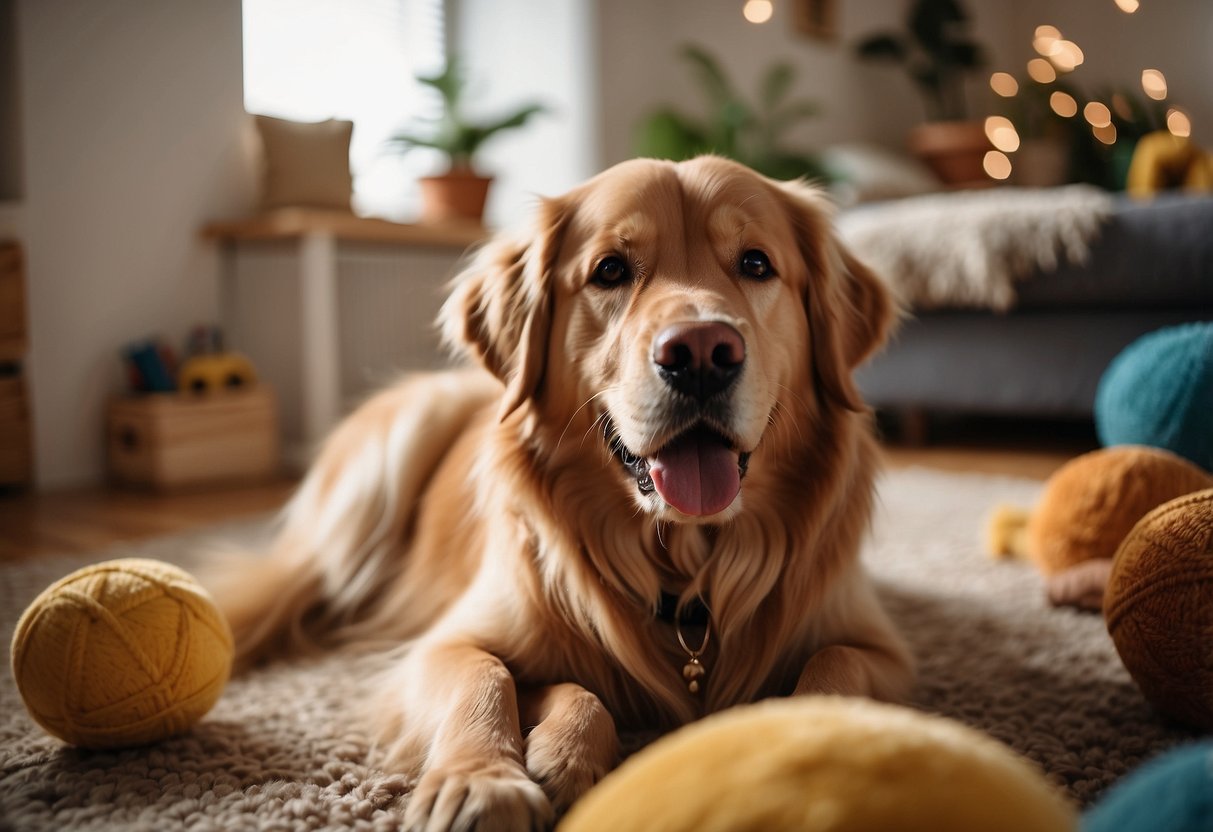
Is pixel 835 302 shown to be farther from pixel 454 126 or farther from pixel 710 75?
pixel 710 75

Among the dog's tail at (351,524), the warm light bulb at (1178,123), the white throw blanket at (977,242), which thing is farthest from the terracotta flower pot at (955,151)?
the dog's tail at (351,524)

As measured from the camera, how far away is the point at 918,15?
24.4 feet

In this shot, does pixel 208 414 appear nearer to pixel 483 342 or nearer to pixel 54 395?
pixel 54 395

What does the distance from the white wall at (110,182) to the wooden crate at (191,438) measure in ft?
0.69

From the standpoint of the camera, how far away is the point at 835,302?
1574 millimetres

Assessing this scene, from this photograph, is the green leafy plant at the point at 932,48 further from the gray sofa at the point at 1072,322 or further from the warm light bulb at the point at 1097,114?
the gray sofa at the point at 1072,322

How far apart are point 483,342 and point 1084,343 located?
9.19 ft

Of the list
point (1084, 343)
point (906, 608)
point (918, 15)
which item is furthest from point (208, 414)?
point (918, 15)

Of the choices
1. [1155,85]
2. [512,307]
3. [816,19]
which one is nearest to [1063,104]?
[1155,85]

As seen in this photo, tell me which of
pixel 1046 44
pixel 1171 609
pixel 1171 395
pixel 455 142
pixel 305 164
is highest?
pixel 1046 44

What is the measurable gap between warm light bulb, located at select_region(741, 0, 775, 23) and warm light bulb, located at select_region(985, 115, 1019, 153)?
2.20 meters

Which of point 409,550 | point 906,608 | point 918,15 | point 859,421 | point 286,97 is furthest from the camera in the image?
point 918,15

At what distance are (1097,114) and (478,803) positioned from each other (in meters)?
8.01

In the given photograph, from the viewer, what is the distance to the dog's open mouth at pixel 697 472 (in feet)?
4.12
